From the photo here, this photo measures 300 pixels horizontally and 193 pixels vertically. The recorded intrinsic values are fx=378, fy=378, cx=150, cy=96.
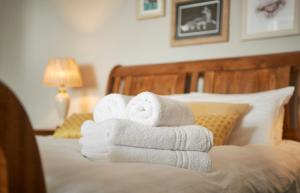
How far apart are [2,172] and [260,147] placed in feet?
4.52

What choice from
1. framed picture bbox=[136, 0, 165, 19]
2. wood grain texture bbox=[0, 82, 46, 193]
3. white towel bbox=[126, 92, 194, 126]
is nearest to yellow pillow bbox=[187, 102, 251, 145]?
white towel bbox=[126, 92, 194, 126]

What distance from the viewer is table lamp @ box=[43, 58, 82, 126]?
10.6 feet

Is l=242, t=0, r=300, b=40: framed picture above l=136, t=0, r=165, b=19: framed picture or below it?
below

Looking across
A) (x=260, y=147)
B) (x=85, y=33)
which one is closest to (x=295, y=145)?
(x=260, y=147)

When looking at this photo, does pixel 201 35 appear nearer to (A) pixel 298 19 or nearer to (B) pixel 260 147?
(A) pixel 298 19

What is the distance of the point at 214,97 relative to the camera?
7.80 feet

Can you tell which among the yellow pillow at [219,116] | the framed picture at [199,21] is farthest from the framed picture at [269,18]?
the yellow pillow at [219,116]

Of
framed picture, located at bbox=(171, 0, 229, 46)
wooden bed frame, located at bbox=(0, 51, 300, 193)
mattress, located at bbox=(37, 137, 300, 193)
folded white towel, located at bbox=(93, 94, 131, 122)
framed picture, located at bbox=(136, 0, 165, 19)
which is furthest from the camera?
framed picture, located at bbox=(136, 0, 165, 19)

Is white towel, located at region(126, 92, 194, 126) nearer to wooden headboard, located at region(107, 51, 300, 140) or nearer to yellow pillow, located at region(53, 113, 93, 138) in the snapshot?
yellow pillow, located at region(53, 113, 93, 138)

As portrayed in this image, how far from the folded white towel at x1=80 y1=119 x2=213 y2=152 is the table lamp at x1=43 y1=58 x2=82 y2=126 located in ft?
6.70

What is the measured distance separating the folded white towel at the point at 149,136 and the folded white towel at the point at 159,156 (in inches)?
0.6

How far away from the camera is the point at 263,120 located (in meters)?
2.09

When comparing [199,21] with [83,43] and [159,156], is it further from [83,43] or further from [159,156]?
[159,156]

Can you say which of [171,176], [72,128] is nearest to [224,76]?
[72,128]
